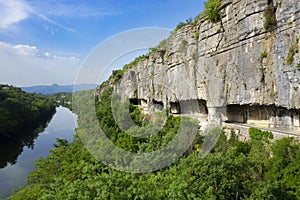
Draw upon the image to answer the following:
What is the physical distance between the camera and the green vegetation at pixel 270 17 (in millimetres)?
12516

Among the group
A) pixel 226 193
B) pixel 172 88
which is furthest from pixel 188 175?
pixel 172 88

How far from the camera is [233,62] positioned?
50.2 feet

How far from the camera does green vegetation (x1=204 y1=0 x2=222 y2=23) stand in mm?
16559

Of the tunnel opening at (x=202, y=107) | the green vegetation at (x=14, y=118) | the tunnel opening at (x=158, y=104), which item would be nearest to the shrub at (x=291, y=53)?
the tunnel opening at (x=202, y=107)

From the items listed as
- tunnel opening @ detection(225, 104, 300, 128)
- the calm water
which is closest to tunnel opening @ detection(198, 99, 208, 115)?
tunnel opening @ detection(225, 104, 300, 128)

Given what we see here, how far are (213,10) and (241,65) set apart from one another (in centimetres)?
475

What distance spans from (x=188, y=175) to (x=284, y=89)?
22.4 feet

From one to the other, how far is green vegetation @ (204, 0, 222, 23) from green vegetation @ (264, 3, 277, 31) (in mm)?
4168

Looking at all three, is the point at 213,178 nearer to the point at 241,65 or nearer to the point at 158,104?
the point at 241,65

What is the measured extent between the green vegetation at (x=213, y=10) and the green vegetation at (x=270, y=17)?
4168 millimetres

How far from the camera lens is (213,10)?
16.7 metres

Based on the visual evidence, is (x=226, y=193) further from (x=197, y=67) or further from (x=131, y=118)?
(x=131, y=118)

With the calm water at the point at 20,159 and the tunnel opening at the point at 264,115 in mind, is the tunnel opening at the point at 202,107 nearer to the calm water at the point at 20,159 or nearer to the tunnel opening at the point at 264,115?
the tunnel opening at the point at 264,115

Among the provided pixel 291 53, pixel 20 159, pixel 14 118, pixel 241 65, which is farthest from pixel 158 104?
pixel 14 118
